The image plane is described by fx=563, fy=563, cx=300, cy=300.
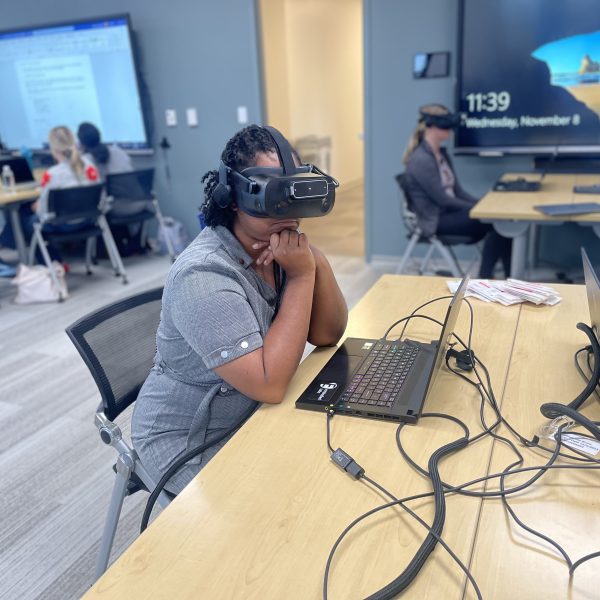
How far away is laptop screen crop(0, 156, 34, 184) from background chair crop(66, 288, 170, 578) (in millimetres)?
3695

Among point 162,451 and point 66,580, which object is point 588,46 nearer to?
point 162,451

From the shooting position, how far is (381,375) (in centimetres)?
112

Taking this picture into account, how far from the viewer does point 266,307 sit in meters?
1.16

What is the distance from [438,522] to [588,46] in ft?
11.8

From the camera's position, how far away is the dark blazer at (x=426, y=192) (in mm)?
3262

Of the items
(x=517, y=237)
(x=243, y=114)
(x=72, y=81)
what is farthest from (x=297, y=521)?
(x=72, y=81)

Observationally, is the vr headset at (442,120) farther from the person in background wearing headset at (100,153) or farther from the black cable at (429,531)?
the black cable at (429,531)

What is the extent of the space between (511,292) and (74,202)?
314cm

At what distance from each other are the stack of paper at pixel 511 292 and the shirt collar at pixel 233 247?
747mm

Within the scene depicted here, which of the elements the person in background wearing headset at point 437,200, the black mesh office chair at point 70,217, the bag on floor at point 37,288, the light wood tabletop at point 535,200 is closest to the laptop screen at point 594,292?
the light wood tabletop at point 535,200

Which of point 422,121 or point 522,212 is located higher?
point 422,121

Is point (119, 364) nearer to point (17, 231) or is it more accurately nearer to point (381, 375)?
point (381, 375)

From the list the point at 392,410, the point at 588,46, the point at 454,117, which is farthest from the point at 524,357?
the point at 588,46

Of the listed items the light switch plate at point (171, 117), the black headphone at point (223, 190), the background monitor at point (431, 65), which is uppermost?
the background monitor at point (431, 65)
